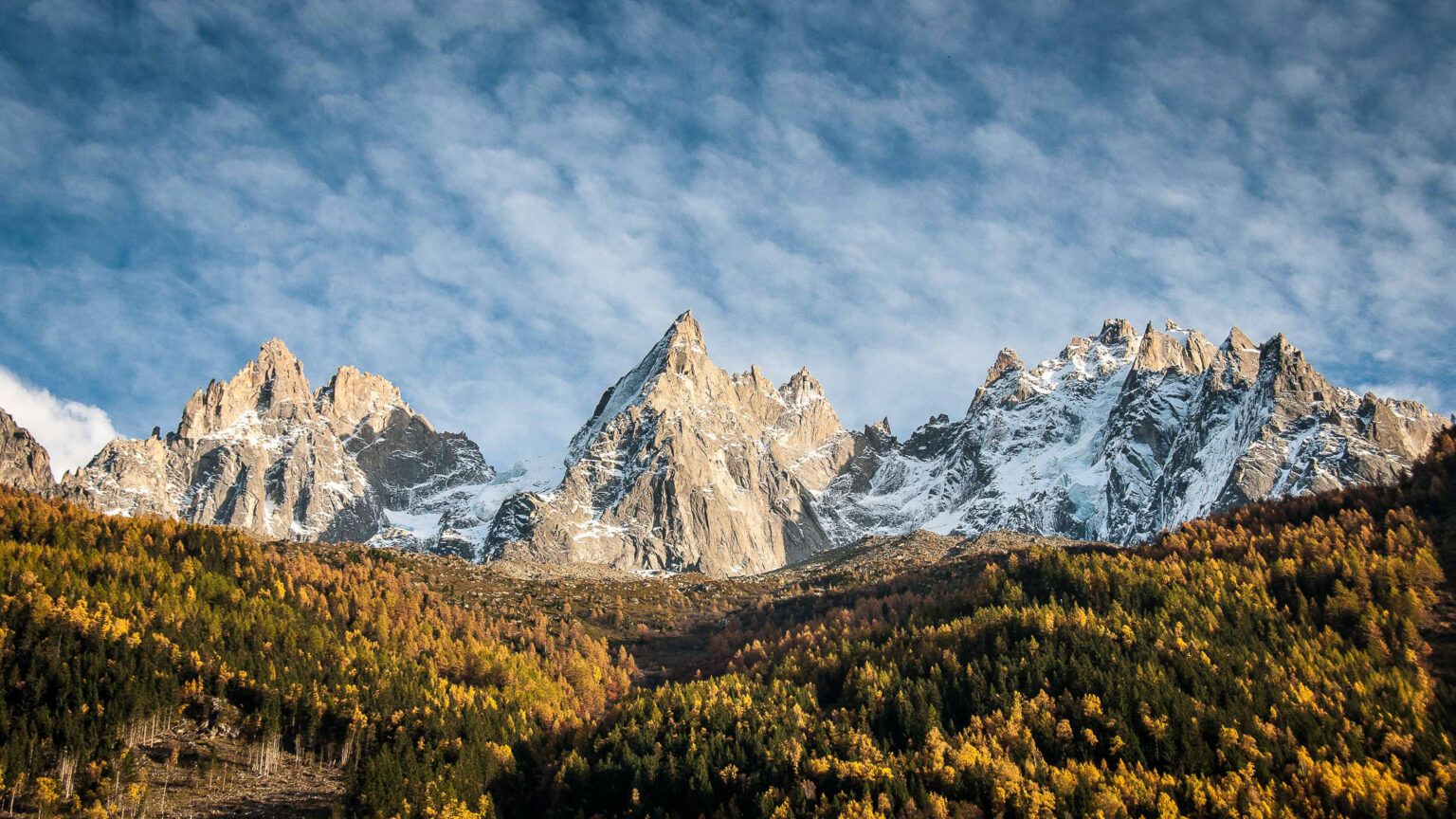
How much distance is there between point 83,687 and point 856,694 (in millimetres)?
57434

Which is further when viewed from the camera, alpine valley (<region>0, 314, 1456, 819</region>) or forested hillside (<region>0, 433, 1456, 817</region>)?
forested hillside (<region>0, 433, 1456, 817</region>)

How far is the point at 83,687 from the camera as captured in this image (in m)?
58.4

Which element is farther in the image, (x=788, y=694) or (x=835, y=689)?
(x=835, y=689)

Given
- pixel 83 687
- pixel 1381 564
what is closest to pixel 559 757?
pixel 83 687

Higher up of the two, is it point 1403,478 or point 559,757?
point 1403,478

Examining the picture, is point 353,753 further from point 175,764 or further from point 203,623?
point 203,623

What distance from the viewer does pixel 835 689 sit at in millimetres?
82188

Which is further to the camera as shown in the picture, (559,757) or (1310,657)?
(559,757)

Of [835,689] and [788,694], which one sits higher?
[835,689]

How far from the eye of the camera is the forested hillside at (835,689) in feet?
182

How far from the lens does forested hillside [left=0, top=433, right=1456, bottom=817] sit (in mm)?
55562

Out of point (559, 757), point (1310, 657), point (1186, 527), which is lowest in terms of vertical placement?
point (559, 757)

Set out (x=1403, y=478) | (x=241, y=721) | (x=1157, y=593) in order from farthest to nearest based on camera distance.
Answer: (x=1403, y=478) → (x=1157, y=593) → (x=241, y=721)

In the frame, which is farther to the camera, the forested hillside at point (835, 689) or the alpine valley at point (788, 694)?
the forested hillside at point (835, 689)
